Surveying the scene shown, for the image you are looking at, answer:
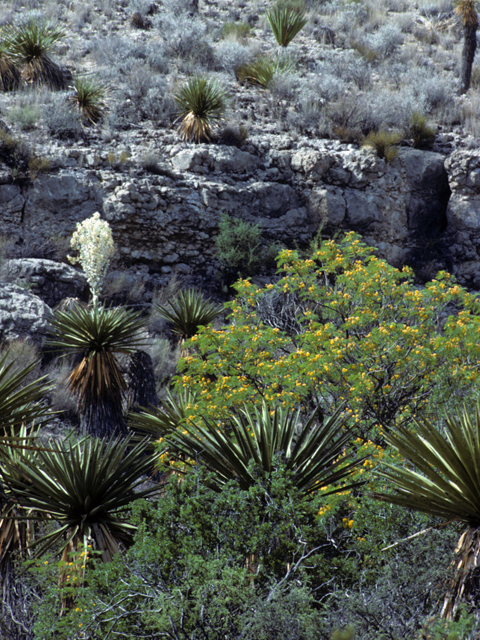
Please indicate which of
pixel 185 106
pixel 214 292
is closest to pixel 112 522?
pixel 214 292

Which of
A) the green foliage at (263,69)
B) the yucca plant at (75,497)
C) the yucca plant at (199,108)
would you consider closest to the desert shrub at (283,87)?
the green foliage at (263,69)

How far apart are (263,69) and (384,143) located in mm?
5366

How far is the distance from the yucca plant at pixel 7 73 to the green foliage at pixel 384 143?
10.9 m

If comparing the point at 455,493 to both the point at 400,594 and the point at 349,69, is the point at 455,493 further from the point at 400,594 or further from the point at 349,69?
the point at 349,69

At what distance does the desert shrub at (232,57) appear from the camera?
19625 millimetres

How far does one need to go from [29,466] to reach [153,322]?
879cm

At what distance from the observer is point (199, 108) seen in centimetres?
1583

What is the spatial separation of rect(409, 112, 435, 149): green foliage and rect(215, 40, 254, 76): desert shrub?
21.5 ft

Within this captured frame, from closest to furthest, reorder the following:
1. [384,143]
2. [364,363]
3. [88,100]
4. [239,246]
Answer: [364,363]
[239,246]
[88,100]
[384,143]

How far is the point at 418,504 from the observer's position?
3812mm

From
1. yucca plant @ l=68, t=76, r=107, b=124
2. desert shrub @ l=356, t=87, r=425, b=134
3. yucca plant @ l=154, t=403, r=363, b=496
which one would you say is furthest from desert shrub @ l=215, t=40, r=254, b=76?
yucca plant @ l=154, t=403, r=363, b=496

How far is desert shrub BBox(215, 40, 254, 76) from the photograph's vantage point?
19.6 m

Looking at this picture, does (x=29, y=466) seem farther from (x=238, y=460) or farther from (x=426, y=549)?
(x=426, y=549)

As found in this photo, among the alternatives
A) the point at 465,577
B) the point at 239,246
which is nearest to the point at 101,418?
the point at 465,577
